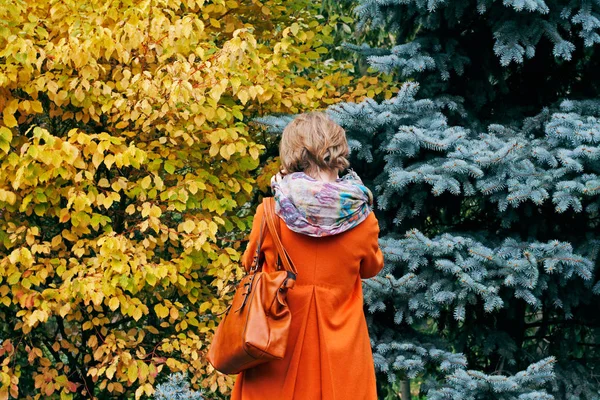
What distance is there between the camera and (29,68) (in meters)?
3.82

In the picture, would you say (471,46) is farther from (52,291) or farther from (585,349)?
(52,291)

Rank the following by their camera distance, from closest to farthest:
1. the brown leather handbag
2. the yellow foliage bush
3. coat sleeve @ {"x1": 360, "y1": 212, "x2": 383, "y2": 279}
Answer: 1. the brown leather handbag
2. coat sleeve @ {"x1": 360, "y1": 212, "x2": 383, "y2": 279}
3. the yellow foliage bush

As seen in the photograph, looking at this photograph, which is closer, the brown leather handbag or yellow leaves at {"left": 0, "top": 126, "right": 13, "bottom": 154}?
the brown leather handbag

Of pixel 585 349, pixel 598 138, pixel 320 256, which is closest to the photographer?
pixel 320 256

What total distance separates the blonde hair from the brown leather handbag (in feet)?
0.61

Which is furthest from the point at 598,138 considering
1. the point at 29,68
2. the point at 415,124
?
the point at 29,68

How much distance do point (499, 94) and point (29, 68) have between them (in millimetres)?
2468

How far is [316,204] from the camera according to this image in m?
2.77

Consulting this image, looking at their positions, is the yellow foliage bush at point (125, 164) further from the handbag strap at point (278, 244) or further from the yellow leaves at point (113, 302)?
the handbag strap at point (278, 244)

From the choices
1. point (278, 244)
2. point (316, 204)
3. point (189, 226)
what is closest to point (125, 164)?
point (189, 226)

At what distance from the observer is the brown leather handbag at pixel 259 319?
271 cm

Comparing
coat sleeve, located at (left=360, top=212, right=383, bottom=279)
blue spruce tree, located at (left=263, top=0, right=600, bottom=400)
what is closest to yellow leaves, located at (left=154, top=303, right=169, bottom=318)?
blue spruce tree, located at (left=263, top=0, right=600, bottom=400)

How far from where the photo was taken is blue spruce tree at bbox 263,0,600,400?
3.65 m

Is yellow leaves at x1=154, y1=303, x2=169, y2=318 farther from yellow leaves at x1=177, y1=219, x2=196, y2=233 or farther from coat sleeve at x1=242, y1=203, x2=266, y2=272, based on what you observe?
coat sleeve at x1=242, y1=203, x2=266, y2=272
